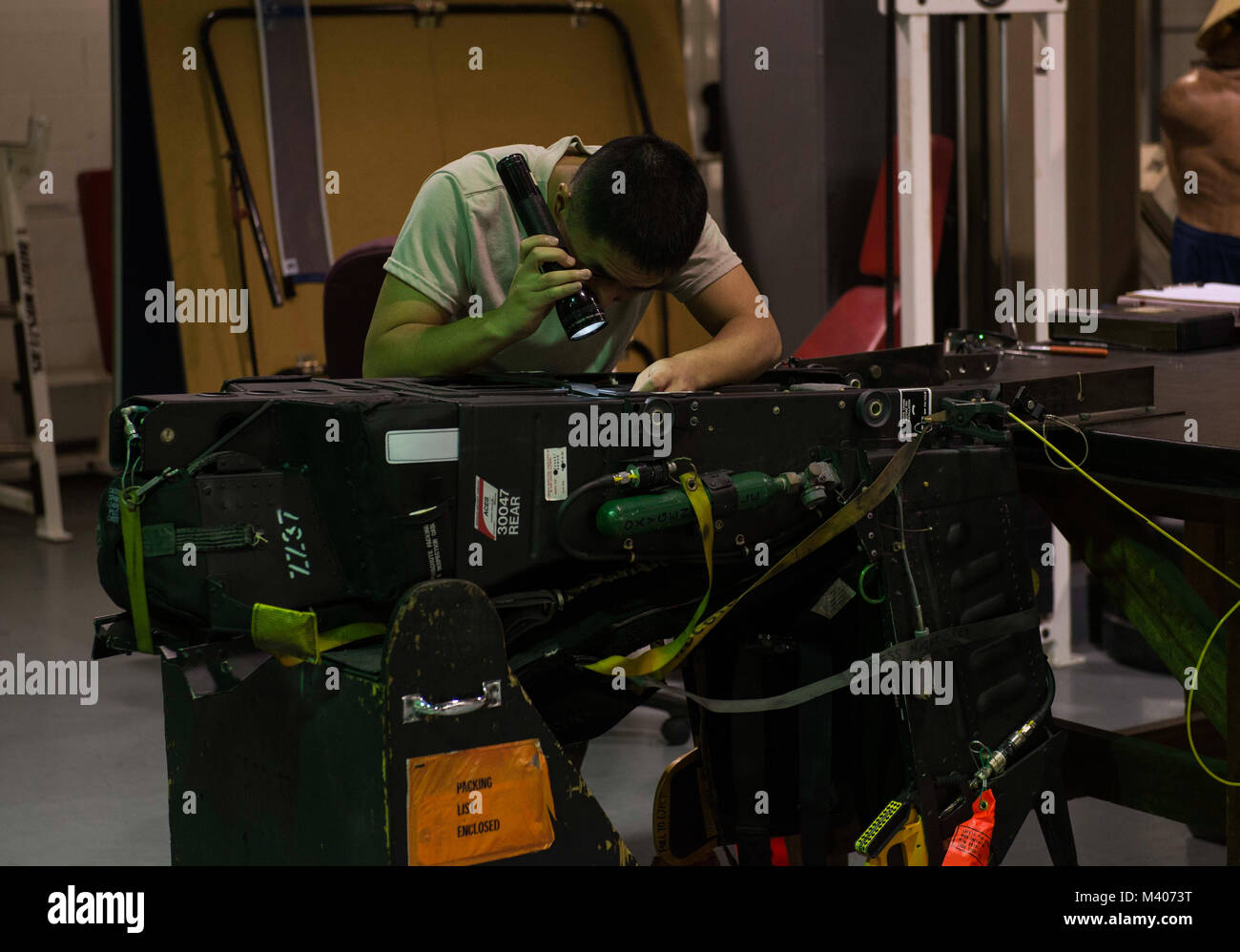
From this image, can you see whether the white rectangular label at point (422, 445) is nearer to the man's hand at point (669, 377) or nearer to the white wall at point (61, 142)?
the man's hand at point (669, 377)

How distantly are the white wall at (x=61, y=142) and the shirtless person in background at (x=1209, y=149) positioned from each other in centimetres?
399

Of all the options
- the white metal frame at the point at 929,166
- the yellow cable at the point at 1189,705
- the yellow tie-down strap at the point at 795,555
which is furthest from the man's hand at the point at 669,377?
the white metal frame at the point at 929,166

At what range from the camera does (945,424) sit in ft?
5.82

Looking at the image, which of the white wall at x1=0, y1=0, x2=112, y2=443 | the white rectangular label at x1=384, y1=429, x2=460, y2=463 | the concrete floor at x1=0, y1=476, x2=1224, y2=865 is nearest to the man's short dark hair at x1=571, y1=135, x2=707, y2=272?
the white rectangular label at x1=384, y1=429, x2=460, y2=463

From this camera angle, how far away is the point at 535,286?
68.2 inches

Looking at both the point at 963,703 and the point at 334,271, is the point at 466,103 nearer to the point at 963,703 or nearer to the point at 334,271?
the point at 334,271

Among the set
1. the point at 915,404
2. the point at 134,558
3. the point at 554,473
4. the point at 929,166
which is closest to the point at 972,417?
the point at 915,404

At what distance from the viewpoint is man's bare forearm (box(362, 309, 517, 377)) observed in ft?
5.79

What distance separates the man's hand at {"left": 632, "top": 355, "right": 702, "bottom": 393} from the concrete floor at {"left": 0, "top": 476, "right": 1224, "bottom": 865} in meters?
1.03

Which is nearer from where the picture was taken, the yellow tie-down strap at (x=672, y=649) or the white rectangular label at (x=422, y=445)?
the white rectangular label at (x=422, y=445)

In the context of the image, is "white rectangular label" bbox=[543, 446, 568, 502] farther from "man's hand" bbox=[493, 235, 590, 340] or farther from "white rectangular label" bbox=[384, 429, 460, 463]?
"man's hand" bbox=[493, 235, 590, 340]

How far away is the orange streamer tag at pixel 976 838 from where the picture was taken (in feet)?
5.61

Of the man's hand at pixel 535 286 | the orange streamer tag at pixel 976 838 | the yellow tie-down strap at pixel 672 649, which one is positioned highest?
the man's hand at pixel 535 286

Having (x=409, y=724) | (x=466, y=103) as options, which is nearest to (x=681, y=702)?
(x=409, y=724)
